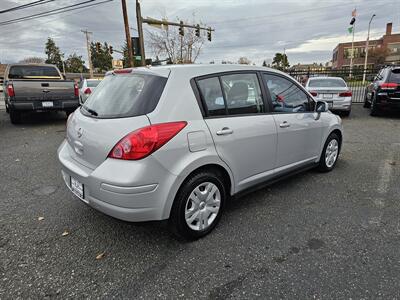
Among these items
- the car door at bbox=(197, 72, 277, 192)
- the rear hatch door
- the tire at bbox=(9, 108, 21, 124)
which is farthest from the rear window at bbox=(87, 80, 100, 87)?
the car door at bbox=(197, 72, 277, 192)

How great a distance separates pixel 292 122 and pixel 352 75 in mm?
16628

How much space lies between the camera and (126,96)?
2674mm

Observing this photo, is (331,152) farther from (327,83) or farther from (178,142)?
(327,83)

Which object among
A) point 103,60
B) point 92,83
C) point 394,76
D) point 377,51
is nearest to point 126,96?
point 394,76

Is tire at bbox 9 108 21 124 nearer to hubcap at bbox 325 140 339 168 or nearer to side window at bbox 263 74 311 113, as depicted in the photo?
side window at bbox 263 74 311 113

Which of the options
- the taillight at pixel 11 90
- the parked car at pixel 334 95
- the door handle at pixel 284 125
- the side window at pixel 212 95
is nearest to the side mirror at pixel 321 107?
the door handle at pixel 284 125

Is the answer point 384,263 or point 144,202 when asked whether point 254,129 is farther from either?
point 384,263

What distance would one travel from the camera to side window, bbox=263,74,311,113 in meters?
3.39

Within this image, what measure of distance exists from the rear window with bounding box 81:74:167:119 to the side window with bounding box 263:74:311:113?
57.0 inches

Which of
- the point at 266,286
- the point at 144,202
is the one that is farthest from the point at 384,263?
the point at 144,202

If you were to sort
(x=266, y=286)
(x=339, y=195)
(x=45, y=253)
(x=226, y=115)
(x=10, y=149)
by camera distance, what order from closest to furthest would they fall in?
(x=266, y=286)
(x=45, y=253)
(x=226, y=115)
(x=339, y=195)
(x=10, y=149)

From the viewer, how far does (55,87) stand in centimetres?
837

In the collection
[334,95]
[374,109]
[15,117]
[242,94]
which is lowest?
[374,109]

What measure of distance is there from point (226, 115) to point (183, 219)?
1.08 meters
